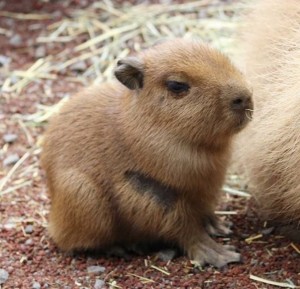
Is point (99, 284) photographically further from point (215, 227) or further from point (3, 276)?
point (215, 227)

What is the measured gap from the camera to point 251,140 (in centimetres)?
394

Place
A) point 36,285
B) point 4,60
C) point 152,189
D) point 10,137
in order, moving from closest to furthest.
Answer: point 36,285, point 152,189, point 10,137, point 4,60

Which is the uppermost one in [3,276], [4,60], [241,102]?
[241,102]

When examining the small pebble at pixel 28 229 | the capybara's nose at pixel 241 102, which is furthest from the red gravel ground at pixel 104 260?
Answer: the capybara's nose at pixel 241 102

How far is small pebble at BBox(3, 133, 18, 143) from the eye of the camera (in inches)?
193

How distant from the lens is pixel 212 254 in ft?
12.4

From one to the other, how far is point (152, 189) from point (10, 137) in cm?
148

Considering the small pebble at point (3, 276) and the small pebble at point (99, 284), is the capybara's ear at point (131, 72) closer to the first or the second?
the small pebble at point (99, 284)

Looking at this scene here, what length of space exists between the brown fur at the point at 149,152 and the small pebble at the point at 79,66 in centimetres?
164

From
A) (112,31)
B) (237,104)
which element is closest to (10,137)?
(112,31)

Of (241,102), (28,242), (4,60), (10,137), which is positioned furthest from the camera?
(4,60)

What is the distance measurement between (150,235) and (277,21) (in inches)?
48.6

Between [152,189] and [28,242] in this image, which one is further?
[28,242]

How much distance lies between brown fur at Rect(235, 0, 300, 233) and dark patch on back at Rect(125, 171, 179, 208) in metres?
0.47
